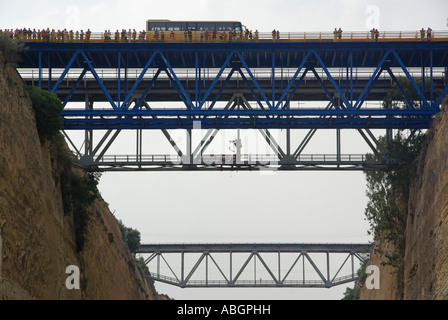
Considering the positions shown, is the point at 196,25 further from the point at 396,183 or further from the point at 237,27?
the point at 396,183

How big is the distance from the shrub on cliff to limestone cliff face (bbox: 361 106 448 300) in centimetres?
2355

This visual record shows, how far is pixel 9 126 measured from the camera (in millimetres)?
52469

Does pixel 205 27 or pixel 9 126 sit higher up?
pixel 205 27

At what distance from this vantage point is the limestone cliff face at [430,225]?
55938 millimetres

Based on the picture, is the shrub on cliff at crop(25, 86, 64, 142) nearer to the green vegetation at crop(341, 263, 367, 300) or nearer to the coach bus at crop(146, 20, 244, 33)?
the coach bus at crop(146, 20, 244, 33)

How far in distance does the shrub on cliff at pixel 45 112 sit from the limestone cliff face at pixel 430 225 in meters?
23.5

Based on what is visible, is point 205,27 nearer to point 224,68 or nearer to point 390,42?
point 224,68

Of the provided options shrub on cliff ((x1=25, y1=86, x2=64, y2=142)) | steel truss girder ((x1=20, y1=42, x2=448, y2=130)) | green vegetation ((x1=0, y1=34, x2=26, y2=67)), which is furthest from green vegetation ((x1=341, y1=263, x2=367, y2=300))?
green vegetation ((x1=0, y1=34, x2=26, y2=67))

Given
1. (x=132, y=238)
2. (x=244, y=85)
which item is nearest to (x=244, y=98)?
(x=244, y=85)

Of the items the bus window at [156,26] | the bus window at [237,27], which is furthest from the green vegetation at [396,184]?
the bus window at [156,26]

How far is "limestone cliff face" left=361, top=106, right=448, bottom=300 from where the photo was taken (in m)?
55.9

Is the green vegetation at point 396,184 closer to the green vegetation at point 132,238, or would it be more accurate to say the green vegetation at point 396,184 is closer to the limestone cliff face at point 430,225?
the limestone cliff face at point 430,225
